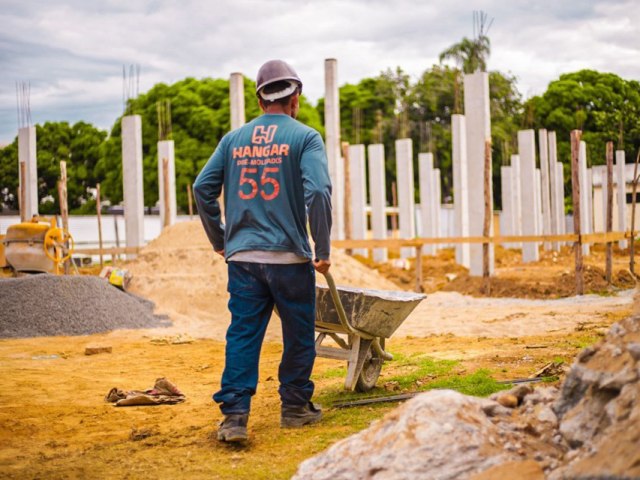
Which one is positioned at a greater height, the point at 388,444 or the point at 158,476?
the point at 388,444

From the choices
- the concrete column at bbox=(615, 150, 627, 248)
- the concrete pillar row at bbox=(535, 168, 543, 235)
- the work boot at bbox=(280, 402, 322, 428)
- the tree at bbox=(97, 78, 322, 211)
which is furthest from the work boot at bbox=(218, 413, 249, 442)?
the tree at bbox=(97, 78, 322, 211)

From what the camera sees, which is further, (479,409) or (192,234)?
(192,234)

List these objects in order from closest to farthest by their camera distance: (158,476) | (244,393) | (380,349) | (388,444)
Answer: (388,444)
(158,476)
(244,393)
(380,349)

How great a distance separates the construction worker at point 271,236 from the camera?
471cm

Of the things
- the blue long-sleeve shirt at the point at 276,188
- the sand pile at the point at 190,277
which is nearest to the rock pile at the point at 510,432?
the blue long-sleeve shirt at the point at 276,188

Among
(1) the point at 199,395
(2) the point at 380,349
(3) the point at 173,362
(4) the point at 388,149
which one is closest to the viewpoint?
(2) the point at 380,349

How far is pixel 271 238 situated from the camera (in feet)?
15.6

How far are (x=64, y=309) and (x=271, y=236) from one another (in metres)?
8.93

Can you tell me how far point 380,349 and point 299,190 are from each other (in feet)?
5.69

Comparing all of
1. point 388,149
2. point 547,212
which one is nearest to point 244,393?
point 547,212

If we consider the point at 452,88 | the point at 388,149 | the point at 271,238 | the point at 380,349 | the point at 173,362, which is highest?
the point at 452,88

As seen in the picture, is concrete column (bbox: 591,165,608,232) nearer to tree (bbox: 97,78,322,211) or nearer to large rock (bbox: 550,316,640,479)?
tree (bbox: 97,78,322,211)

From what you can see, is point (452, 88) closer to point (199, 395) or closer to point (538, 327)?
point (538, 327)

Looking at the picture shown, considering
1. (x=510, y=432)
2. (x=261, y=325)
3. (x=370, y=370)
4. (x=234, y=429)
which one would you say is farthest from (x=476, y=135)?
(x=510, y=432)
